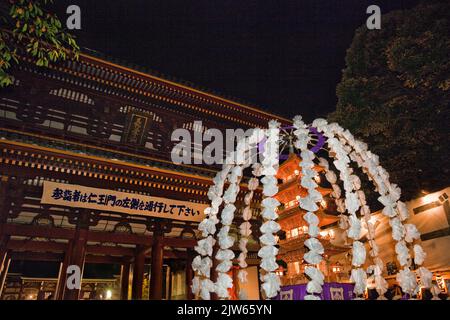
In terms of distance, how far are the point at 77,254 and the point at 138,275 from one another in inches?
127

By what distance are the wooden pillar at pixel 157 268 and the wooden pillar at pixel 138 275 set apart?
163cm

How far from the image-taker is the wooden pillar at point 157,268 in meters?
9.47

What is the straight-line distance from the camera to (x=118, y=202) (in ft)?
32.0

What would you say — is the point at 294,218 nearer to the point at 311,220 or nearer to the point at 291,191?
the point at 291,191

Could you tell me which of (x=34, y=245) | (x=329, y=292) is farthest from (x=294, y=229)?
(x=34, y=245)

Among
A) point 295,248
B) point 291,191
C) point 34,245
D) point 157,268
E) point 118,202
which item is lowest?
point 157,268

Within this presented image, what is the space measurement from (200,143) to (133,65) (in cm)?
444

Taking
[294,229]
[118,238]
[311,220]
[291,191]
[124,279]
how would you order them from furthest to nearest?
1. [124,279]
2. [118,238]
3. [291,191]
4. [294,229]
5. [311,220]

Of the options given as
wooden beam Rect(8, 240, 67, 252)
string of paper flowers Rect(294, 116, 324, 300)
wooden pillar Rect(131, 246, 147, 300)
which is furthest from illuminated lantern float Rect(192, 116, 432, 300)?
wooden beam Rect(8, 240, 67, 252)

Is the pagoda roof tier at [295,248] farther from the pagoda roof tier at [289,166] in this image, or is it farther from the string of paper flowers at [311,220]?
the string of paper flowers at [311,220]

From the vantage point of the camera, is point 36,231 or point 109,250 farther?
point 109,250

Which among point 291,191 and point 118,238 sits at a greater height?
point 291,191

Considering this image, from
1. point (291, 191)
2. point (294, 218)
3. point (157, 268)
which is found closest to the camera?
point (294, 218)

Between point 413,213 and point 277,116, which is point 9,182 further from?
point 413,213
